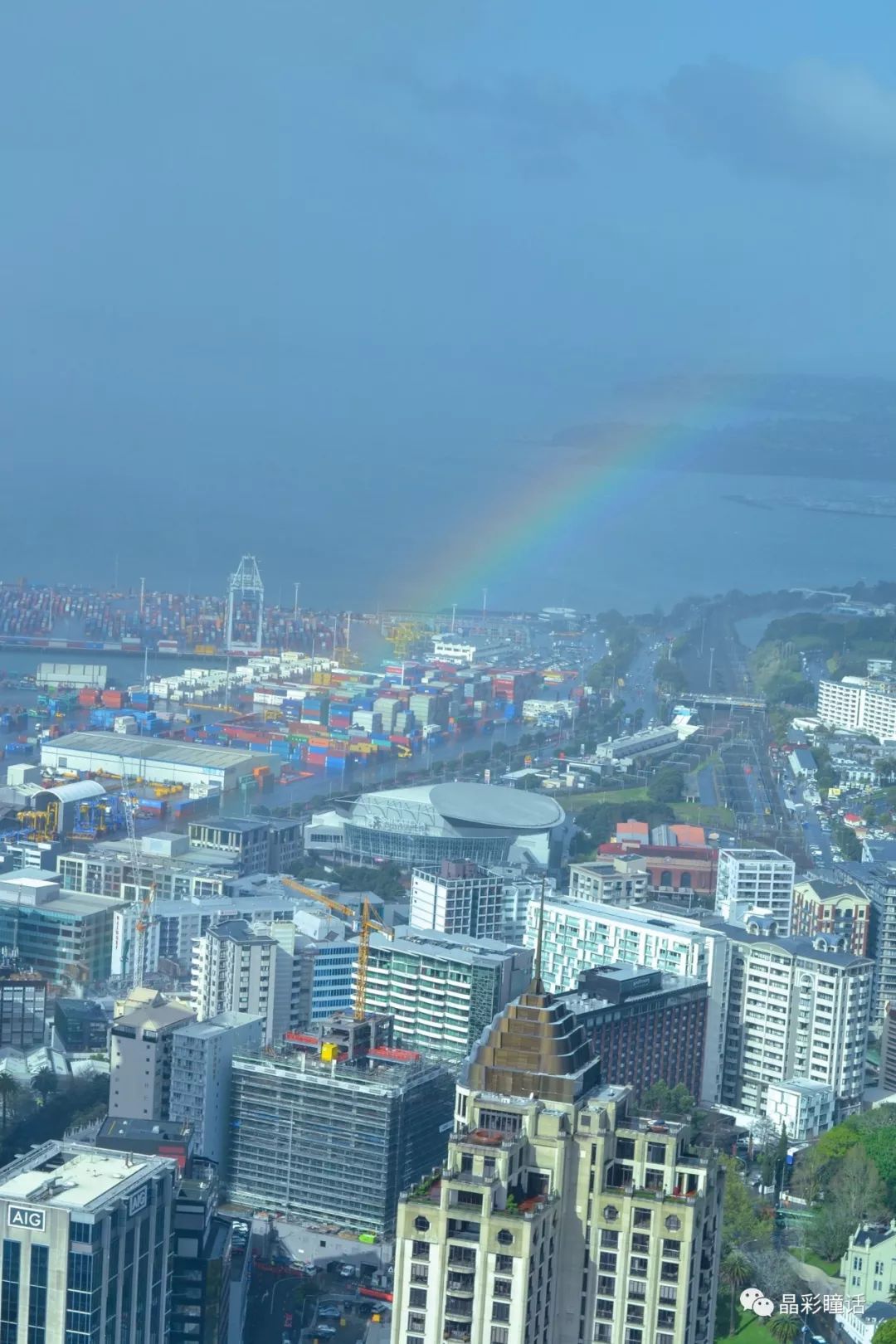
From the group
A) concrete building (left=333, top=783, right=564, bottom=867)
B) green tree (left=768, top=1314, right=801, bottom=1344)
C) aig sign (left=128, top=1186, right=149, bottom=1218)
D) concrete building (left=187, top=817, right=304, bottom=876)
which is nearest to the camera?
aig sign (left=128, top=1186, right=149, bottom=1218)

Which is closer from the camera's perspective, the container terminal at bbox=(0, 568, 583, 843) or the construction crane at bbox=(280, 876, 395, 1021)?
the construction crane at bbox=(280, 876, 395, 1021)

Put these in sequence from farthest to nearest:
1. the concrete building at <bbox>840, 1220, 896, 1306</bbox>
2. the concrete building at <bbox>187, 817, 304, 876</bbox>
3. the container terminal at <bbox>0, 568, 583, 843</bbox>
Answer: the container terminal at <bbox>0, 568, 583, 843</bbox>
the concrete building at <bbox>187, 817, 304, 876</bbox>
the concrete building at <bbox>840, 1220, 896, 1306</bbox>

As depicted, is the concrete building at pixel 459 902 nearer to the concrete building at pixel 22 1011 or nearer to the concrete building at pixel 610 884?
the concrete building at pixel 610 884

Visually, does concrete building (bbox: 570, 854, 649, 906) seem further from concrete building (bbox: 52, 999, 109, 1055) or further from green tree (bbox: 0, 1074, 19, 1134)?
green tree (bbox: 0, 1074, 19, 1134)

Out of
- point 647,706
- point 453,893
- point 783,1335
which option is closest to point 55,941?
point 453,893

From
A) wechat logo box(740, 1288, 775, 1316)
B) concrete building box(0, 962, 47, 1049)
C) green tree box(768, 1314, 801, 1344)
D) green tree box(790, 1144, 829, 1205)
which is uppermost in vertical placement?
concrete building box(0, 962, 47, 1049)

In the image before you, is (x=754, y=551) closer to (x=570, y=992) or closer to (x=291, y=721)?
(x=291, y=721)

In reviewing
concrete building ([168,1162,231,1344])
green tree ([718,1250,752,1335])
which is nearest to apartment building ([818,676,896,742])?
green tree ([718,1250,752,1335])

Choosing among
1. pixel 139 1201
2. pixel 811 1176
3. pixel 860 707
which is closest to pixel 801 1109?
pixel 811 1176
